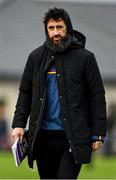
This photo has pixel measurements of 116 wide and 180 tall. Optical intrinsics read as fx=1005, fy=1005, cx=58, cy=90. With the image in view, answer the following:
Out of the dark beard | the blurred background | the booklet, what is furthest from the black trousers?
the blurred background

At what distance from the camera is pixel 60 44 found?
8.28 meters

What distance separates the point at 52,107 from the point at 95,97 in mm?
366

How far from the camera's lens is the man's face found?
8.32 metres

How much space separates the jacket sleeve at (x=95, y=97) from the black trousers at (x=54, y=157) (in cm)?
28

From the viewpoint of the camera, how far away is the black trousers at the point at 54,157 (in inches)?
327

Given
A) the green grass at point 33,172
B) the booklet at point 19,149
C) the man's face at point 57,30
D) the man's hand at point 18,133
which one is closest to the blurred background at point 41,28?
the green grass at point 33,172

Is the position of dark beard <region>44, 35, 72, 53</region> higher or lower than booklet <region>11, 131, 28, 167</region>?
higher

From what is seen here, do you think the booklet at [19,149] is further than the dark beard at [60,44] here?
Yes

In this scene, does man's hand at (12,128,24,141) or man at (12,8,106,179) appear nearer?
man at (12,8,106,179)

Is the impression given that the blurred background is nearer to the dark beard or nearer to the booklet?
the booklet

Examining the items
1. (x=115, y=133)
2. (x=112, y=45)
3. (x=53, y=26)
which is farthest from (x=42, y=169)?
(x=112, y=45)

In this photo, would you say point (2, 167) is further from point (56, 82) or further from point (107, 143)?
point (56, 82)

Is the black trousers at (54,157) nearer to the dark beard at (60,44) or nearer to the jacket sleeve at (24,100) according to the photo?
the jacket sleeve at (24,100)

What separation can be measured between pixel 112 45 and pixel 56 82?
154 feet
